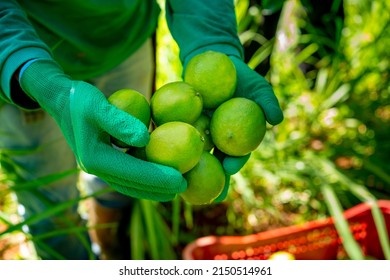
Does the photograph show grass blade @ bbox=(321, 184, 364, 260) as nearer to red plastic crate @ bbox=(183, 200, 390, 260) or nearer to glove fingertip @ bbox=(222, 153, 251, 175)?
red plastic crate @ bbox=(183, 200, 390, 260)

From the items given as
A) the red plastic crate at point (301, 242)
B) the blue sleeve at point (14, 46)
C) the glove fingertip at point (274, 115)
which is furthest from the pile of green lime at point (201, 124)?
the red plastic crate at point (301, 242)

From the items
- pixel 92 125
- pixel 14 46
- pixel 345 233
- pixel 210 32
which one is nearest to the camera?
pixel 92 125

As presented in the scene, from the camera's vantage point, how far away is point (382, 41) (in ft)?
5.90

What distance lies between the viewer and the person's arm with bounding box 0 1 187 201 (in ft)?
2.32

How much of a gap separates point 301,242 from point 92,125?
0.87m

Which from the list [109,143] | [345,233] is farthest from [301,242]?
[109,143]

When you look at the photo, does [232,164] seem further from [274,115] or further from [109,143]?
[109,143]

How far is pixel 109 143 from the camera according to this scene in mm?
775

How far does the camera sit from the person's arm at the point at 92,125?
706mm

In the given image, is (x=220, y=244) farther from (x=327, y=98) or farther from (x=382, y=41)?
(x=382, y=41)

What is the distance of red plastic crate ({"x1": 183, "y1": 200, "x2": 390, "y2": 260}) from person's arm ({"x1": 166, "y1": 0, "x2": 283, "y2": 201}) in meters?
0.46

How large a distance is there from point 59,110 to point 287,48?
122 centimetres

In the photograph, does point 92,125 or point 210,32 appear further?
point 210,32
